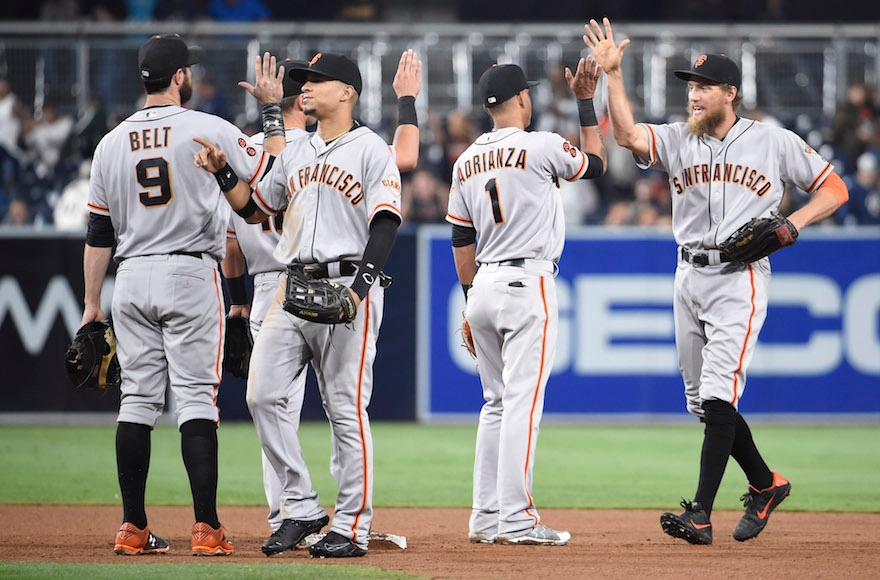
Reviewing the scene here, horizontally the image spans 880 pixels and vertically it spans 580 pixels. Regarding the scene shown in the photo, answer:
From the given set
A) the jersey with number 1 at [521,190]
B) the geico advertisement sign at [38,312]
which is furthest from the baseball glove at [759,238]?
the geico advertisement sign at [38,312]

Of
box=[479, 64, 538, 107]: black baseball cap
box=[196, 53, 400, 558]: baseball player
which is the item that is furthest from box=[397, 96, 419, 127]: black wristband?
box=[479, 64, 538, 107]: black baseball cap

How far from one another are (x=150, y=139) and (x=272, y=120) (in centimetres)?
59

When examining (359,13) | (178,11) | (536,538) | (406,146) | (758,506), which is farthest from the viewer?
(359,13)

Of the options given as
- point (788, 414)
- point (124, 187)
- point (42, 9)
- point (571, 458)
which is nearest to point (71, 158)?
point (42, 9)

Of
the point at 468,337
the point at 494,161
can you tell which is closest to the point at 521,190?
the point at 494,161

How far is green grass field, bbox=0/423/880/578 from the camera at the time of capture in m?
8.09

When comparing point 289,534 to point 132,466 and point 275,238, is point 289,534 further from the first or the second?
point 275,238

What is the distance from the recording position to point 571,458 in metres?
10.2

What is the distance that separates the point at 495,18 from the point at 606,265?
7631mm

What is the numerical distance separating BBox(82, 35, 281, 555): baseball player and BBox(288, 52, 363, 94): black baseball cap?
45 cm

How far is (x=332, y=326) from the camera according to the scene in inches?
223

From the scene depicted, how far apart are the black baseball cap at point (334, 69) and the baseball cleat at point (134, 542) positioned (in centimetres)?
222

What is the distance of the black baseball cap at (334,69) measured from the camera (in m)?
5.72

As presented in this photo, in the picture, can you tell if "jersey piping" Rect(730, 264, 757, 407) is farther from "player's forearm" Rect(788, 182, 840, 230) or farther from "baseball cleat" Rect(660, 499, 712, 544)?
"baseball cleat" Rect(660, 499, 712, 544)
